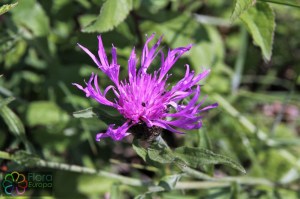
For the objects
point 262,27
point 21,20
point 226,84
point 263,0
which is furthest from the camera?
point 226,84

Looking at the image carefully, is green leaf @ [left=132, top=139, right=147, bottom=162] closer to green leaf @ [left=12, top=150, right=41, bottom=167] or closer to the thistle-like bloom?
the thistle-like bloom

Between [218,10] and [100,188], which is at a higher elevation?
[218,10]

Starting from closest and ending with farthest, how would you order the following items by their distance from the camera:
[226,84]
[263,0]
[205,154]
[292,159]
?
[205,154] → [263,0] → [292,159] → [226,84]

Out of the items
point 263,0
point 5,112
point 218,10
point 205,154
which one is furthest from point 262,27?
point 218,10

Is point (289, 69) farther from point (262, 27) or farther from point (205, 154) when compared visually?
point (205, 154)

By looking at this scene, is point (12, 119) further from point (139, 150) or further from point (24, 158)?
point (139, 150)

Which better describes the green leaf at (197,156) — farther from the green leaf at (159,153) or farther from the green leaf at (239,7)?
the green leaf at (239,7)
